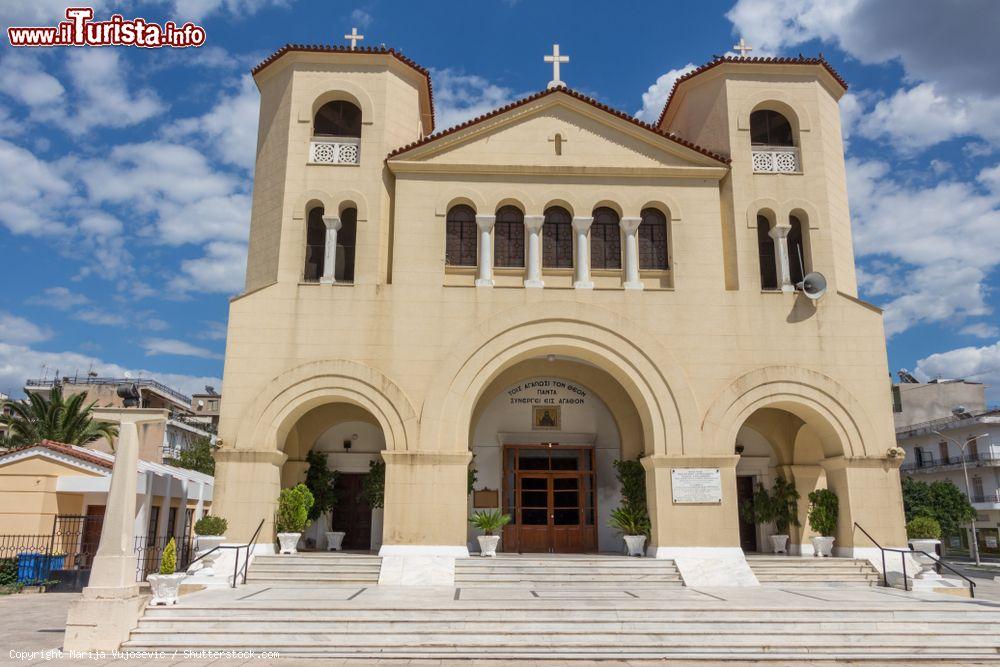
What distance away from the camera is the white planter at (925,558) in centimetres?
1550

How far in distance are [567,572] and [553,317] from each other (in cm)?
586

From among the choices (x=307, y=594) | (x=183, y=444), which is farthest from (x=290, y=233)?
(x=183, y=444)

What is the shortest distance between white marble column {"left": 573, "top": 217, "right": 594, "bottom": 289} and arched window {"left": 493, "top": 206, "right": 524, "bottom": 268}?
1404mm

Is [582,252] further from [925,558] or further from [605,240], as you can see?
[925,558]

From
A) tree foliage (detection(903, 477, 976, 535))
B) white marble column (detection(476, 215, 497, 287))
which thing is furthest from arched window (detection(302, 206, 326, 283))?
tree foliage (detection(903, 477, 976, 535))

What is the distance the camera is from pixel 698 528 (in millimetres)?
16453

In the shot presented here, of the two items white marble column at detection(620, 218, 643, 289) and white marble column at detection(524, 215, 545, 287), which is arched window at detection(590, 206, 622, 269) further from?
white marble column at detection(524, 215, 545, 287)

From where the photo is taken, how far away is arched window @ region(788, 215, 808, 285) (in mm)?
18734

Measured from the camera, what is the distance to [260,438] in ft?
54.6

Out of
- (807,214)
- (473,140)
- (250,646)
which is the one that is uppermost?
(473,140)

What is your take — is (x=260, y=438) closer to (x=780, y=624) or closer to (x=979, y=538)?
(x=780, y=624)

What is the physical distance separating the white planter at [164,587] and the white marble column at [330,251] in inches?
306

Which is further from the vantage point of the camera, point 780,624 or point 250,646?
point 780,624

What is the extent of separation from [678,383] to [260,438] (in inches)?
385
